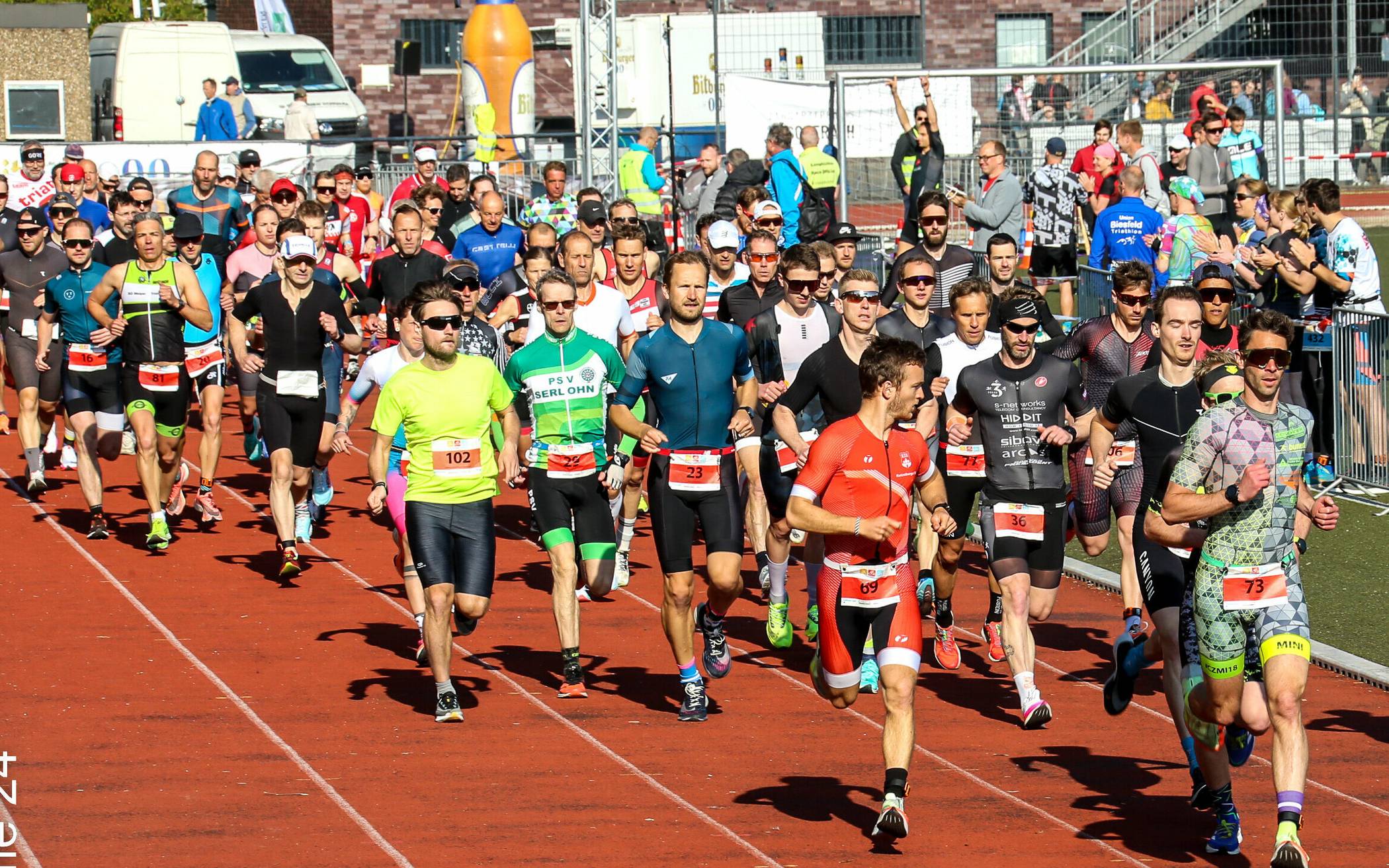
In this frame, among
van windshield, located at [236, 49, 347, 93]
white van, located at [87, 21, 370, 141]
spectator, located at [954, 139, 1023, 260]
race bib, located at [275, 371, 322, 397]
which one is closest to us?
race bib, located at [275, 371, 322, 397]

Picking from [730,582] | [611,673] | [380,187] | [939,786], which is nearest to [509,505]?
[611,673]

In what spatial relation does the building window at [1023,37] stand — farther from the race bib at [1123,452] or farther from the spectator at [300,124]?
the race bib at [1123,452]

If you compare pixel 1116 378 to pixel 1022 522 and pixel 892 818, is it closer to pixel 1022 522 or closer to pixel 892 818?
pixel 1022 522

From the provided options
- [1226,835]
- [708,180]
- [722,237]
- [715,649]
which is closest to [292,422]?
[722,237]

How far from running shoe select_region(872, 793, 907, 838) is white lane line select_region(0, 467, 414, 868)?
1.85m

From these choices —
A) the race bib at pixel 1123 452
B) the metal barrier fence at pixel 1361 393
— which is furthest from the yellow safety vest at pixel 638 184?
the race bib at pixel 1123 452

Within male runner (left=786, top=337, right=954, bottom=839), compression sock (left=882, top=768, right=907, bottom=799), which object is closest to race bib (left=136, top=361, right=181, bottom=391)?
male runner (left=786, top=337, right=954, bottom=839)

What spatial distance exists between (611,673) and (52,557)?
523 centimetres

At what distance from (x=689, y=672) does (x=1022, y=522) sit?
5.97ft

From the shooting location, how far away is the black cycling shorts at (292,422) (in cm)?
1330

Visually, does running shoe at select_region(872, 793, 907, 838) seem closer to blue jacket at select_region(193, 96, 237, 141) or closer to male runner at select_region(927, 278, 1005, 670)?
male runner at select_region(927, 278, 1005, 670)

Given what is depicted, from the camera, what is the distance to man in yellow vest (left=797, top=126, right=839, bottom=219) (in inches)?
794

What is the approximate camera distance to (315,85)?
3453 centimetres

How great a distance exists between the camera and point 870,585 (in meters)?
8.00
